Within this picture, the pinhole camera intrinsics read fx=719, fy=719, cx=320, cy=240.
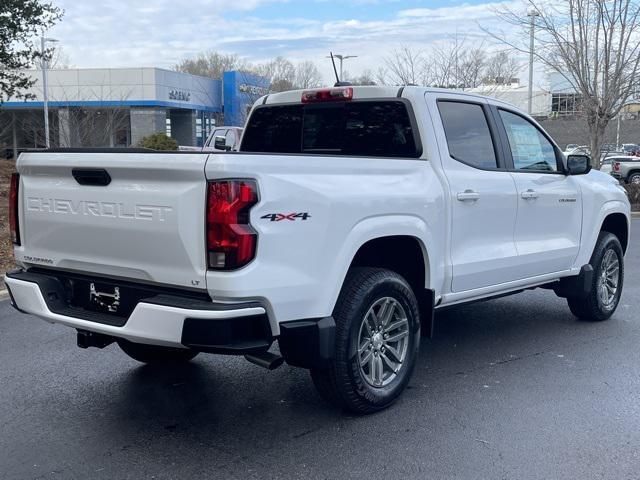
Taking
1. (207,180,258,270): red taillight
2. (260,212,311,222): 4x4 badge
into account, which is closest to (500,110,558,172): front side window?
(260,212,311,222): 4x4 badge

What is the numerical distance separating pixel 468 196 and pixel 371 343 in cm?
135

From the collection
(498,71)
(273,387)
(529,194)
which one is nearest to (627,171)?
(498,71)

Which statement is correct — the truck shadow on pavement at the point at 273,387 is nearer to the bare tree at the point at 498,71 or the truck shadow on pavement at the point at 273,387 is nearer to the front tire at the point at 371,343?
the front tire at the point at 371,343

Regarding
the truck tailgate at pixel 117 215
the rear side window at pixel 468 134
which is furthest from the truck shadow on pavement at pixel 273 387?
the rear side window at pixel 468 134

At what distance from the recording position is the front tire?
4.28m

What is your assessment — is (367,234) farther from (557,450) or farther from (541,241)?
(541,241)

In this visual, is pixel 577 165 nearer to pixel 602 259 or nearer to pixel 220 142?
pixel 602 259

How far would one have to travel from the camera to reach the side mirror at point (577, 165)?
6.37 metres

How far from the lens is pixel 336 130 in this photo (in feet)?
18.4

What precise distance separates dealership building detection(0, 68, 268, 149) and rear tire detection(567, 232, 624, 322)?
27473mm

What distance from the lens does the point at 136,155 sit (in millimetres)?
3926

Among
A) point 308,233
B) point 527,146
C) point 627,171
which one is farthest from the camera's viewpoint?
point 627,171

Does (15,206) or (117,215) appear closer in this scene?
(117,215)

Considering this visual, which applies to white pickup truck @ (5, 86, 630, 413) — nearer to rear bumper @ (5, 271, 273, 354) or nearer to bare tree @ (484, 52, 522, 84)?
rear bumper @ (5, 271, 273, 354)
